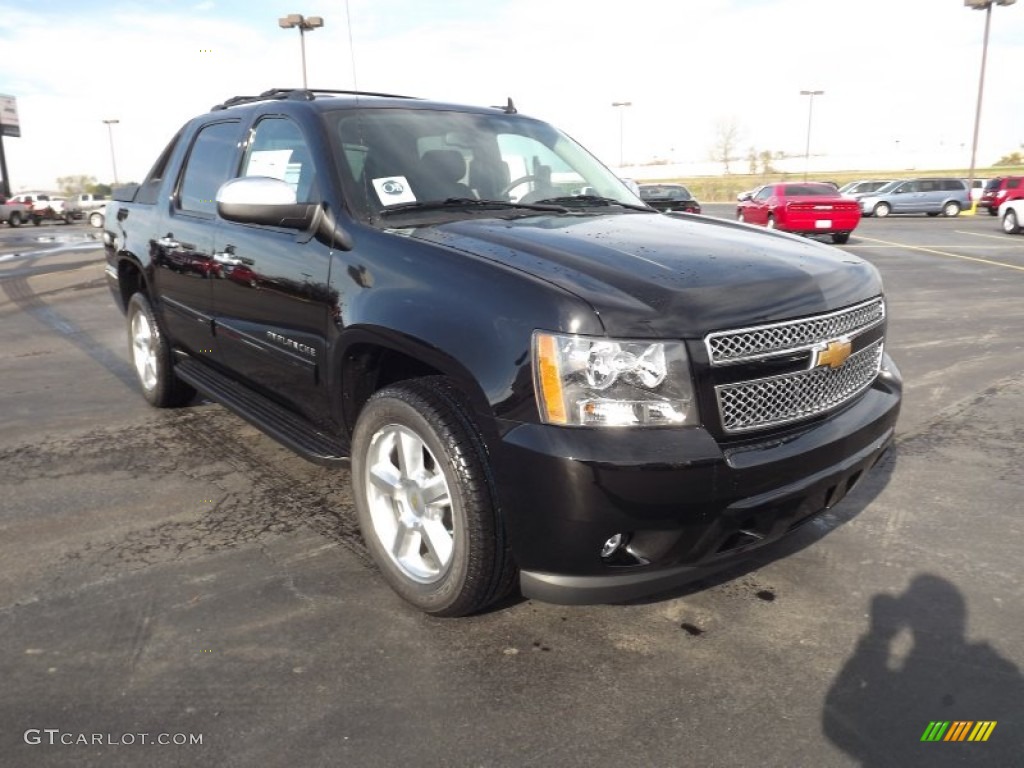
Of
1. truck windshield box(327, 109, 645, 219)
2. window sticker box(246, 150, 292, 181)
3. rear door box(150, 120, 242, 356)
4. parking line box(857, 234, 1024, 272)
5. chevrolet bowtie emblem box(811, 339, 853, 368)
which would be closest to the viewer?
chevrolet bowtie emblem box(811, 339, 853, 368)

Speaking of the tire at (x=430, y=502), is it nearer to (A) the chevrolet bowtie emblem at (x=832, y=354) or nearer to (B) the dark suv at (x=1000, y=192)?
(A) the chevrolet bowtie emblem at (x=832, y=354)

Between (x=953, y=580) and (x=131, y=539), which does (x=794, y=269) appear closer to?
(x=953, y=580)

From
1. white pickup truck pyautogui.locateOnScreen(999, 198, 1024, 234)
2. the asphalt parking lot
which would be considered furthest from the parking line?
the asphalt parking lot

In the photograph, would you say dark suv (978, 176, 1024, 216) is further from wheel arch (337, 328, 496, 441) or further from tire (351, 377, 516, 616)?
tire (351, 377, 516, 616)

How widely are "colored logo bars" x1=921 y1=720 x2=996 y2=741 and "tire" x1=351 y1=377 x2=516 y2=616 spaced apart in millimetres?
1270

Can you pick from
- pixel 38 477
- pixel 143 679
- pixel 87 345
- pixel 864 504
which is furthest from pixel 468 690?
pixel 87 345

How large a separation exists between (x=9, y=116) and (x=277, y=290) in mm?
74842

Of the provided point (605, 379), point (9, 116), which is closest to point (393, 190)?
point (605, 379)

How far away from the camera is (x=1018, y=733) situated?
7.26 feet

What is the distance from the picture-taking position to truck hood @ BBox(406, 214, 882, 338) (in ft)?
7.71

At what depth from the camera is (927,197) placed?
110 ft

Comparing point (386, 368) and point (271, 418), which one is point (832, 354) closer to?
point (386, 368)

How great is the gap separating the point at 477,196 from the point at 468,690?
6.65 feet

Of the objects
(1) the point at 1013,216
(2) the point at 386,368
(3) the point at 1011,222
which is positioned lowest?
(3) the point at 1011,222
